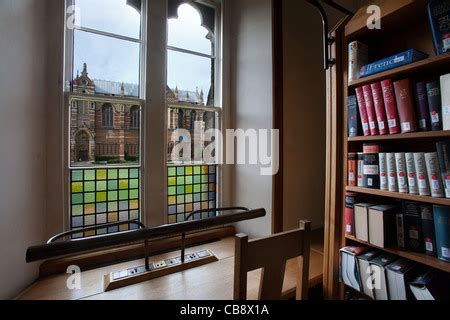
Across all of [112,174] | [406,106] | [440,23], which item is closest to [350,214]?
[406,106]

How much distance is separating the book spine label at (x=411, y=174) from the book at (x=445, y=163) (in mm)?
85

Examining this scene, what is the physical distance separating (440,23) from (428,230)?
0.79m

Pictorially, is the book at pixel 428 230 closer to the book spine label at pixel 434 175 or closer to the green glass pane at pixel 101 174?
the book spine label at pixel 434 175

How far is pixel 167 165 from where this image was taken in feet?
5.61

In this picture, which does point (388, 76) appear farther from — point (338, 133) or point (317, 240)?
point (317, 240)

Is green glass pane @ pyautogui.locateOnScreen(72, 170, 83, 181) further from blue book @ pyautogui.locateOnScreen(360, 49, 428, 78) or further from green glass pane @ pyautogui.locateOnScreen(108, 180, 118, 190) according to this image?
blue book @ pyautogui.locateOnScreen(360, 49, 428, 78)

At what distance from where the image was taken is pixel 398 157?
956mm

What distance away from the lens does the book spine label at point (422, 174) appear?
0.87 m

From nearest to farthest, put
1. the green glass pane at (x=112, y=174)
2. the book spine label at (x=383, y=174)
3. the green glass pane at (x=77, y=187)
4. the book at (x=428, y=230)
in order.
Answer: the book at (x=428, y=230) < the book spine label at (x=383, y=174) < the green glass pane at (x=77, y=187) < the green glass pane at (x=112, y=174)

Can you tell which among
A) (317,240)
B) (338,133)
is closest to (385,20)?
(338,133)

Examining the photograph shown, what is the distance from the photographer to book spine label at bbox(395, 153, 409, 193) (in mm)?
935

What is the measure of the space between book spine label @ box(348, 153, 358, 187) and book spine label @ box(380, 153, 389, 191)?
12 centimetres

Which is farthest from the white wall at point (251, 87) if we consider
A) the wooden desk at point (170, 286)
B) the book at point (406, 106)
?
the book at point (406, 106)

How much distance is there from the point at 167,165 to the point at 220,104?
2.27 feet
